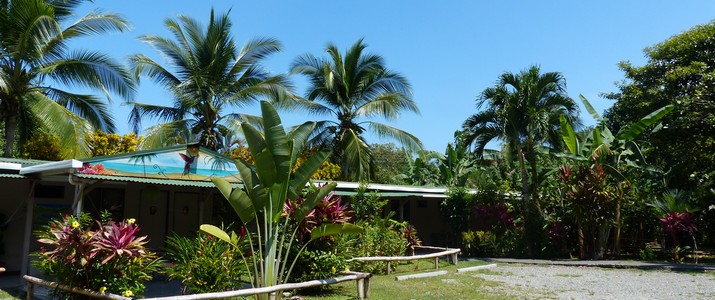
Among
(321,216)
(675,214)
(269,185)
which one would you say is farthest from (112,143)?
(675,214)

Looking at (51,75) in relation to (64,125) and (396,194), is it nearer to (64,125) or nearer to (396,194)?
(64,125)

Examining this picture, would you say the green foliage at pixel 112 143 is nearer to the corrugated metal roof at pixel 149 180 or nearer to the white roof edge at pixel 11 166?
the white roof edge at pixel 11 166

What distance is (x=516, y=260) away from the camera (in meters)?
17.7

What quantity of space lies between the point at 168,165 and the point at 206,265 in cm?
351

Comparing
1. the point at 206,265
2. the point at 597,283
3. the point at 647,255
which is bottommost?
the point at 597,283

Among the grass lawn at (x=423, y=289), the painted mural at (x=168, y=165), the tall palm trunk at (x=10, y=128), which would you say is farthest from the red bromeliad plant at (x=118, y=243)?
the tall palm trunk at (x=10, y=128)

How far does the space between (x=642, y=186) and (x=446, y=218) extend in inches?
268

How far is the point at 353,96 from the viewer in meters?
22.7

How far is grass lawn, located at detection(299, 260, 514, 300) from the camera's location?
10047 millimetres

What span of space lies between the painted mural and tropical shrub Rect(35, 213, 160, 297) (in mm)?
2339

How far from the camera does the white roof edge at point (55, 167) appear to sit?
29.6ft

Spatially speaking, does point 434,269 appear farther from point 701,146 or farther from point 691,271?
point 701,146

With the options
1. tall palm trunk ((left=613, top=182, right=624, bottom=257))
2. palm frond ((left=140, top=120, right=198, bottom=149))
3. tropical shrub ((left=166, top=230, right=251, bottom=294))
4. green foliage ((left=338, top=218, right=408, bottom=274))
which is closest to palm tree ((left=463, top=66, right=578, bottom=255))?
tall palm trunk ((left=613, top=182, right=624, bottom=257))

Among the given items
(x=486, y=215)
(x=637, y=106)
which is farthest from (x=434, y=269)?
(x=637, y=106)
